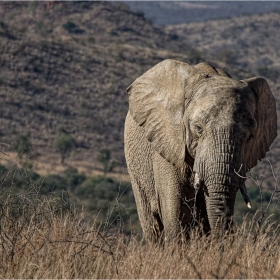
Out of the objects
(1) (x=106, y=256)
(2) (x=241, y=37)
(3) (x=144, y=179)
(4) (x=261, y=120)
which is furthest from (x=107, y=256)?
(2) (x=241, y=37)

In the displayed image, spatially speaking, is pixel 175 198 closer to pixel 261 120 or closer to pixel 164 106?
pixel 164 106

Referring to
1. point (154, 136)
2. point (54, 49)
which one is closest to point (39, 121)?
point (54, 49)

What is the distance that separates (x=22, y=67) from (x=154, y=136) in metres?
52.6

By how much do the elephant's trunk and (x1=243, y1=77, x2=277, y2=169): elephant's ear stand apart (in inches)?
21.8

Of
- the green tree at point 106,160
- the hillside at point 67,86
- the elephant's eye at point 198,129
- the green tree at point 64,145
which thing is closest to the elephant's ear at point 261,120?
the elephant's eye at point 198,129

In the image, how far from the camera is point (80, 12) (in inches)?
3383

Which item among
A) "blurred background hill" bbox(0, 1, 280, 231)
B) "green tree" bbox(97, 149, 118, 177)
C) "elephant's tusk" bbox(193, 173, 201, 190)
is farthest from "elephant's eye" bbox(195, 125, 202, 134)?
"green tree" bbox(97, 149, 118, 177)

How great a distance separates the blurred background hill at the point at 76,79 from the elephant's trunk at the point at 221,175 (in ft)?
66.6

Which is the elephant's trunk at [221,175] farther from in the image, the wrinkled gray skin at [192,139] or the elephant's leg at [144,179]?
the elephant's leg at [144,179]

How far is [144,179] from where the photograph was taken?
809 centimetres

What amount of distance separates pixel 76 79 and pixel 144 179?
52.6m

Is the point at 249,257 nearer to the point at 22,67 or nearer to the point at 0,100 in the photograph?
the point at 0,100

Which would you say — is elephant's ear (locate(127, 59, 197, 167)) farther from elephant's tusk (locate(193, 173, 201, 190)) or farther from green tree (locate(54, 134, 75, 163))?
green tree (locate(54, 134, 75, 163))

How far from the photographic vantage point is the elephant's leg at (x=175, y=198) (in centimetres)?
707
